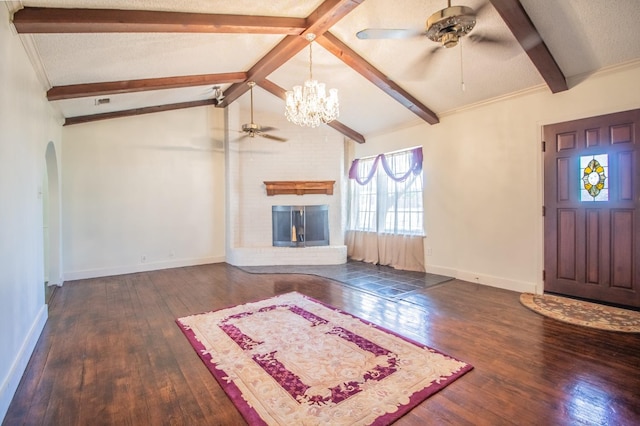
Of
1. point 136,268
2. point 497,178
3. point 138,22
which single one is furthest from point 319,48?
point 136,268

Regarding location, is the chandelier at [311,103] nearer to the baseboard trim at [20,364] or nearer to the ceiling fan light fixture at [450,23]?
the ceiling fan light fixture at [450,23]

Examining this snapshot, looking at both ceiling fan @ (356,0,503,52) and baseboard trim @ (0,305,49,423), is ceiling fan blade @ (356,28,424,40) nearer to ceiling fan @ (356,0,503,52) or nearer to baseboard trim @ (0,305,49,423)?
ceiling fan @ (356,0,503,52)

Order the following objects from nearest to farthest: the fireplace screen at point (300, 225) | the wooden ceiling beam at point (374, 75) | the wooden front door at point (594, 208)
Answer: the wooden front door at point (594, 208)
the wooden ceiling beam at point (374, 75)
the fireplace screen at point (300, 225)

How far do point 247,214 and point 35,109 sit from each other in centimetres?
395

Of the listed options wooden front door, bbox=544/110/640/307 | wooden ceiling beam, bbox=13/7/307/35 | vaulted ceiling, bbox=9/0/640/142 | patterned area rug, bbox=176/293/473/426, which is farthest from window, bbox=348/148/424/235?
wooden ceiling beam, bbox=13/7/307/35

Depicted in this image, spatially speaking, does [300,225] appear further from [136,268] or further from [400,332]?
[400,332]

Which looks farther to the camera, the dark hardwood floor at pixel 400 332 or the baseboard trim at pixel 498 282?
the baseboard trim at pixel 498 282

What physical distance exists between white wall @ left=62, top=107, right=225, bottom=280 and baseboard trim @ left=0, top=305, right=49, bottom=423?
2.44 metres

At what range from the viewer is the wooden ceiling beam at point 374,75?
3.99 meters

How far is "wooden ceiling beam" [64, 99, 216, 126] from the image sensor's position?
5.05 m

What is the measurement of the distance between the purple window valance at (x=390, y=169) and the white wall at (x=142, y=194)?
294cm

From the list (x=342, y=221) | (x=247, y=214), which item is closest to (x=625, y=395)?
(x=342, y=221)

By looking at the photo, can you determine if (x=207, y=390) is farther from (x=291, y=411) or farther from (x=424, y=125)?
(x=424, y=125)

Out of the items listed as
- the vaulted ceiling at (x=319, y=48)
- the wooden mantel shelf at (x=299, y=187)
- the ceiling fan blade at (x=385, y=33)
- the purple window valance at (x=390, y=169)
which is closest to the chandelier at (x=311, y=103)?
the vaulted ceiling at (x=319, y=48)
